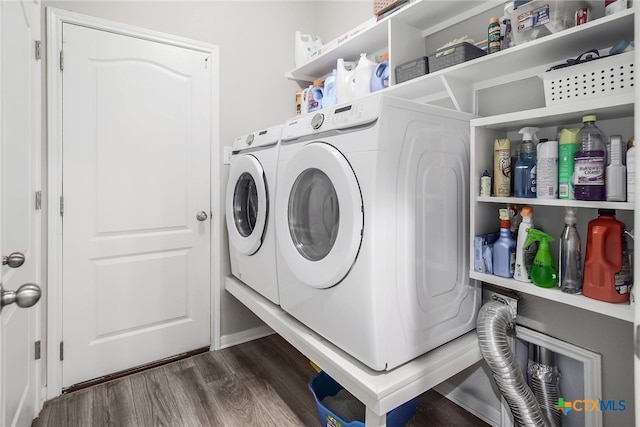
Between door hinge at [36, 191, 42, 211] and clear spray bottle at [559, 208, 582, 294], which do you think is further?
door hinge at [36, 191, 42, 211]

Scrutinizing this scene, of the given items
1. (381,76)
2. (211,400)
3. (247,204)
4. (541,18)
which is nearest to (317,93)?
(381,76)

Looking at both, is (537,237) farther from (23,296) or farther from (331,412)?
(23,296)

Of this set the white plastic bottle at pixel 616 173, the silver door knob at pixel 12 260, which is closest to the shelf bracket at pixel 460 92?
the white plastic bottle at pixel 616 173

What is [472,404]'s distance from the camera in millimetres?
1653

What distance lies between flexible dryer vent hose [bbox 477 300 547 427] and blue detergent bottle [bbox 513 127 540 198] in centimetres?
51

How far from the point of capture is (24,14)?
1266 millimetres

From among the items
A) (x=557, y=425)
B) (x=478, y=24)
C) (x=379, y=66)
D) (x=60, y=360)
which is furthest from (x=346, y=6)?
(x=60, y=360)

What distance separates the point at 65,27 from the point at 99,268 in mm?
1350

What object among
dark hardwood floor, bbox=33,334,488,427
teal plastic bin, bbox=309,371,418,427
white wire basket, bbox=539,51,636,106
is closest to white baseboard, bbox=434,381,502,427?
dark hardwood floor, bbox=33,334,488,427

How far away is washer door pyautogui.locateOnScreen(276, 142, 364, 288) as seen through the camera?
3.77ft

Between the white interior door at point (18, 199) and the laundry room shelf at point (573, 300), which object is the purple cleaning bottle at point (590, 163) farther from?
the white interior door at point (18, 199)

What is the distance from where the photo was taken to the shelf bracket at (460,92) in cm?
149

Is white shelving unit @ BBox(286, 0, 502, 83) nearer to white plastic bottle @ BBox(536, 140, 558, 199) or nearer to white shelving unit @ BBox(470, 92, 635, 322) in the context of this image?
white shelving unit @ BBox(470, 92, 635, 322)

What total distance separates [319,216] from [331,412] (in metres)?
0.87
